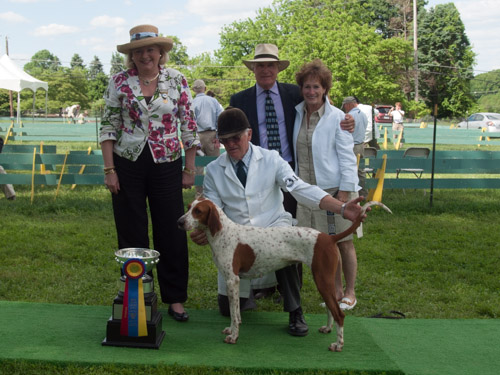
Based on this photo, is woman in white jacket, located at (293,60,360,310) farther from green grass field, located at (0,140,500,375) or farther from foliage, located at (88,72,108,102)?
foliage, located at (88,72,108,102)

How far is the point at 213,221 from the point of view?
3.49 m

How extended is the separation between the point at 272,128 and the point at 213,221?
1.24 m

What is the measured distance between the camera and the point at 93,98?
74062 millimetres

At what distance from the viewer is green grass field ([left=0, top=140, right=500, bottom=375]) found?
476cm

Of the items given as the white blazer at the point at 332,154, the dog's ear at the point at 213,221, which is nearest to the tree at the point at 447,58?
the white blazer at the point at 332,154

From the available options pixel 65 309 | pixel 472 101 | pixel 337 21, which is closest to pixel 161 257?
pixel 65 309

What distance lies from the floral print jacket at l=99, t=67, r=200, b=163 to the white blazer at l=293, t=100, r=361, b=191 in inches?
43.9

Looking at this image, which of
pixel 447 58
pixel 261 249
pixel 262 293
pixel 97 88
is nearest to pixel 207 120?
pixel 262 293

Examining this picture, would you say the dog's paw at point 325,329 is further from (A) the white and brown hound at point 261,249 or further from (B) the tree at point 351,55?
(B) the tree at point 351,55

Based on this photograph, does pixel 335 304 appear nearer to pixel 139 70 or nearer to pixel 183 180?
pixel 183 180

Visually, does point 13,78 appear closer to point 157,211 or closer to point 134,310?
point 157,211

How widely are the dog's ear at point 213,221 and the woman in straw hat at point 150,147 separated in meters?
0.64

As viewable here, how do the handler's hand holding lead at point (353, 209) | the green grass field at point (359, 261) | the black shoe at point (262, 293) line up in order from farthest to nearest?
the black shoe at point (262, 293), the green grass field at point (359, 261), the handler's hand holding lead at point (353, 209)

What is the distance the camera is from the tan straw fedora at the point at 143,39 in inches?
144
